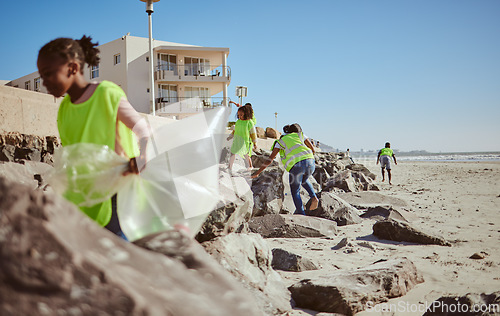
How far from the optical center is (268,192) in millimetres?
6559

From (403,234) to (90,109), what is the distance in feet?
15.9

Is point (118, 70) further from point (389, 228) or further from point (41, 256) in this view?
point (41, 256)

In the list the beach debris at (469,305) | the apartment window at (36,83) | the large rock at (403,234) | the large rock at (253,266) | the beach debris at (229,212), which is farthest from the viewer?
the apartment window at (36,83)

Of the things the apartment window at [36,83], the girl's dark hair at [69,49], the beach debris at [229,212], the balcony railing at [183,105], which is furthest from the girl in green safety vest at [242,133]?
the apartment window at [36,83]

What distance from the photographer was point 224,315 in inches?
41.4

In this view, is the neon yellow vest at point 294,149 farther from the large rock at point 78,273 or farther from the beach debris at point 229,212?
the large rock at point 78,273

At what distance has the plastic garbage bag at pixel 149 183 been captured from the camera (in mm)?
1572

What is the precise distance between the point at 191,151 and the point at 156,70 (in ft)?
95.6

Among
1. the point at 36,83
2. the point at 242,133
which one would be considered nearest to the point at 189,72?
the point at 36,83

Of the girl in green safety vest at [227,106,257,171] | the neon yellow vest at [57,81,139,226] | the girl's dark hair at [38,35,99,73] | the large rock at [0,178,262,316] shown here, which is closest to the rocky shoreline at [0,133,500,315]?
the large rock at [0,178,262,316]

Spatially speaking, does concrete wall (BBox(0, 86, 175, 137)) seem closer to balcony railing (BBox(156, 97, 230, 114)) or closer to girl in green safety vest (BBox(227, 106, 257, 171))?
girl in green safety vest (BBox(227, 106, 257, 171))

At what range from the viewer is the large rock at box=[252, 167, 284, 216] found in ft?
21.0

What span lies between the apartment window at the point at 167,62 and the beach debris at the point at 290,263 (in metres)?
27.3

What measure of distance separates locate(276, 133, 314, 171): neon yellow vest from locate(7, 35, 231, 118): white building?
21.4m
